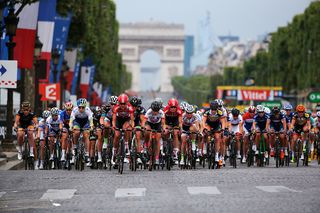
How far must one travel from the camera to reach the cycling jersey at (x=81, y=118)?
28.5 meters

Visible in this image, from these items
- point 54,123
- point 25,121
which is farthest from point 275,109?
point 25,121

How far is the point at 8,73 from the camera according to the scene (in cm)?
3391

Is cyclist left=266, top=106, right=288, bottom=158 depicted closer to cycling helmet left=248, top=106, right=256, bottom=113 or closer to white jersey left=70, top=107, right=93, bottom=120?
cycling helmet left=248, top=106, right=256, bottom=113

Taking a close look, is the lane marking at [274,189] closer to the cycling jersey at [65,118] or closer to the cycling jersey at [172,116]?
the cycling jersey at [172,116]

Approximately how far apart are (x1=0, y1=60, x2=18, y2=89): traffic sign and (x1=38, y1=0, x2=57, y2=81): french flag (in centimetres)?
1044

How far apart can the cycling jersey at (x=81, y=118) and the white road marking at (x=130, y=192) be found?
8.20 m

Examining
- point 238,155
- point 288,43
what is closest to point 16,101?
point 238,155

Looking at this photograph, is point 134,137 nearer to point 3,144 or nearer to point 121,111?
point 121,111

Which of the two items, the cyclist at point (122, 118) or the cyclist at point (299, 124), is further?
the cyclist at point (299, 124)

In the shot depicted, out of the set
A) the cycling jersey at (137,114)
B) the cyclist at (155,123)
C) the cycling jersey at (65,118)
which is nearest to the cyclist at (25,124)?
the cycling jersey at (65,118)

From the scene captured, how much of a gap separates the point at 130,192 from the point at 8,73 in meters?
14.8

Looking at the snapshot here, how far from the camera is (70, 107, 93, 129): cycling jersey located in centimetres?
2855

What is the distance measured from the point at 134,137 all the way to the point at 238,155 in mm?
8890

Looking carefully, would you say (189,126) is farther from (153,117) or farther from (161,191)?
(161,191)
